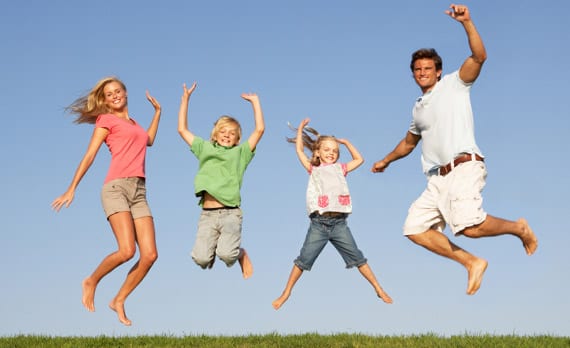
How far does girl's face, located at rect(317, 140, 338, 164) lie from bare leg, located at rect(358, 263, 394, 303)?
5.06 feet

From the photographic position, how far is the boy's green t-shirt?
991cm

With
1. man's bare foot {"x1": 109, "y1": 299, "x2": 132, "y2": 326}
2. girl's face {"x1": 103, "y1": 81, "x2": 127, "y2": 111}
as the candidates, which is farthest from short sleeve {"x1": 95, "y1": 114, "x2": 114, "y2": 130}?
man's bare foot {"x1": 109, "y1": 299, "x2": 132, "y2": 326}

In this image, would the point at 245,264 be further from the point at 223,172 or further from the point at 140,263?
the point at 140,263

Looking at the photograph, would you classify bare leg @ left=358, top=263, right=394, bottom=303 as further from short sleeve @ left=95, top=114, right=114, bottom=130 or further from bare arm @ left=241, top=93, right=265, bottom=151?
short sleeve @ left=95, top=114, right=114, bottom=130

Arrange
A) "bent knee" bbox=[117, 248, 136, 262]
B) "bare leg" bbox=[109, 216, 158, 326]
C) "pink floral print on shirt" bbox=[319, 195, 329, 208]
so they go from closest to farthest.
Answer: "bent knee" bbox=[117, 248, 136, 262], "bare leg" bbox=[109, 216, 158, 326], "pink floral print on shirt" bbox=[319, 195, 329, 208]

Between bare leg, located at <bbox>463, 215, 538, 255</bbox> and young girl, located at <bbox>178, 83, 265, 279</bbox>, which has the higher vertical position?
young girl, located at <bbox>178, 83, 265, 279</bbox>

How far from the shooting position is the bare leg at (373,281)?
Answer: 10625mm

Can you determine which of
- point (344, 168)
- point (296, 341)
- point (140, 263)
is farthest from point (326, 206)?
point (140, 263)

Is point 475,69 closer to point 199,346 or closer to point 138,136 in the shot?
point 138,136

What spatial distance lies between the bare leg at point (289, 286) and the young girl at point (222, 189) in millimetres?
713

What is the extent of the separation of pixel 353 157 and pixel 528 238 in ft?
9.25

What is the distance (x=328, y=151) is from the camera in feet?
35.1

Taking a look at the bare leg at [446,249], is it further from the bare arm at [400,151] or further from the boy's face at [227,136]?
the boy's face at [227,136]

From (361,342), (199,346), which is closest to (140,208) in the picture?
(199,346)
